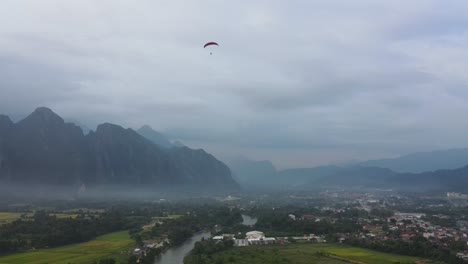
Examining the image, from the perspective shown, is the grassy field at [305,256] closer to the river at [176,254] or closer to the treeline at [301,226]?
the river at [176,254]

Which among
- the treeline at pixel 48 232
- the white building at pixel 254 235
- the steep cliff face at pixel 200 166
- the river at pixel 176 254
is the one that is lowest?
the river at pixel 176 254

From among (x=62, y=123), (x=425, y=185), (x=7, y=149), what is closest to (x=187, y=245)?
(x=7, y=149)

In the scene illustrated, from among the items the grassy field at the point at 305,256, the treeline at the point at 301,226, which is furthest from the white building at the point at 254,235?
the grassy field at the point at 305,256

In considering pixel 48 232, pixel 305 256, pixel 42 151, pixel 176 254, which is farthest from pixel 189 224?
pixel 42 151

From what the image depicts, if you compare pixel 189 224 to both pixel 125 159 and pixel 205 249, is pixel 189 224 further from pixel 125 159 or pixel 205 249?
pixel 125 159

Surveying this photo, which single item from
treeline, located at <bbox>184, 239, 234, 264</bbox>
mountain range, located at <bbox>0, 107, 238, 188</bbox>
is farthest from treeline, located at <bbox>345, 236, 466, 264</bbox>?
mountain range, located at <bbox>0, 107, 238, 188</bbox>

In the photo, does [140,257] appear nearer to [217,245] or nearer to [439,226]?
[217,245]
